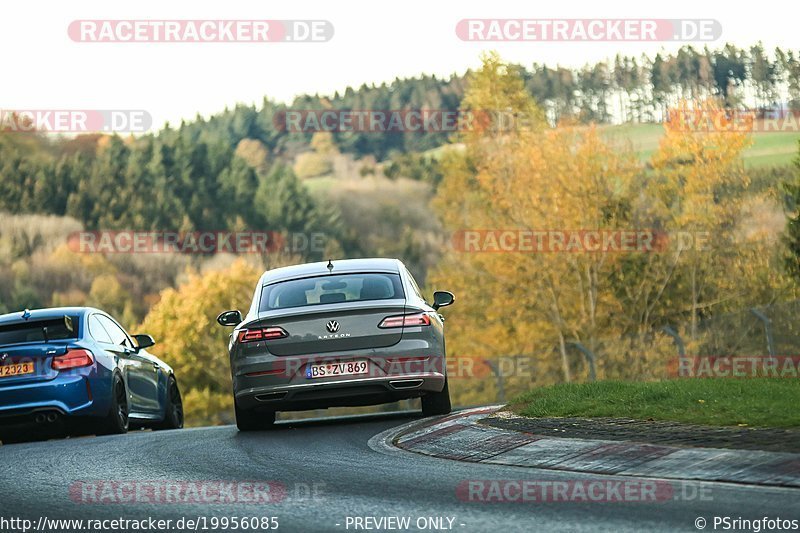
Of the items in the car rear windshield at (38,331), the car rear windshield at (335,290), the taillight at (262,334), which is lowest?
the taillight at (262,334)

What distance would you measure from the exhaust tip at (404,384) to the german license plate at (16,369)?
177 inches

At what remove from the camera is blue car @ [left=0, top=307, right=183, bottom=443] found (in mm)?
15312

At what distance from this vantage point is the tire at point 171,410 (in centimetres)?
1869

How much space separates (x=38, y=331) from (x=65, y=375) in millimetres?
884

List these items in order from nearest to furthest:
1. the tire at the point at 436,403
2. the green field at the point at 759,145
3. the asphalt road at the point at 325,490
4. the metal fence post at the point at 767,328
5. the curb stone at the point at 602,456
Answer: the asphalt road at the point at 325,490, the curb stone at the point at 602,456, the tire at the point at 436,403, the metal fence post at the point at 767,328, the green field at the point at 759,145

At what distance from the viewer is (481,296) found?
55250 mm

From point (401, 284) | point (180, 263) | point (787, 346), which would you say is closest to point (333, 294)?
point (401, 284)

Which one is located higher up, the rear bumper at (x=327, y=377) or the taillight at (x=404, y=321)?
the taillight at (x=404, y=321)

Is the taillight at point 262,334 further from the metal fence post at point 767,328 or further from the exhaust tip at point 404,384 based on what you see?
the metal fence post at point 767,328

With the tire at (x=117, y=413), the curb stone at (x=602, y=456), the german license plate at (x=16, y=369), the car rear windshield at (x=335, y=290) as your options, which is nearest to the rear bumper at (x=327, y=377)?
the car rear windshield at (x=335, y=290)

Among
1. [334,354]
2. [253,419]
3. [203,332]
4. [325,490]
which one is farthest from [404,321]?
[203,332]

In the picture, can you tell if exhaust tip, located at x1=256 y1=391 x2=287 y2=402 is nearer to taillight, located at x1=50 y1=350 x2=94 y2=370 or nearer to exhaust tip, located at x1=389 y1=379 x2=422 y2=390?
exhaust tip, located at x1=389 y1=379 x2=422 y2=390

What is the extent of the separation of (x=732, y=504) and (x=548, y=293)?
4618 cm

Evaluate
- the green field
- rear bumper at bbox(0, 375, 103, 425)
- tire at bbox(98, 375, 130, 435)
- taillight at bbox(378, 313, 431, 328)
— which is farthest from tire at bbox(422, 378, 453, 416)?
the green field
